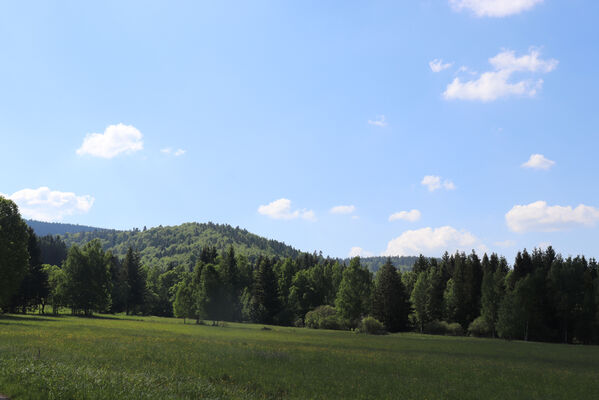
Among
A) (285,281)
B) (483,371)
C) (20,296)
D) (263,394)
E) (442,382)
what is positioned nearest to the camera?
(263,394)

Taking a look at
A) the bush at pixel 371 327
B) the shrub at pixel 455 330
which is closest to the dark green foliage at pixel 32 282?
the bush at pixel 371 327

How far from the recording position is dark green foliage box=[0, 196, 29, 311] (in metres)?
67.3

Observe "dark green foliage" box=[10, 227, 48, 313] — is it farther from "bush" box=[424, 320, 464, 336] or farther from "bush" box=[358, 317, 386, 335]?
"bush" box=[424, 320, 464, 336]

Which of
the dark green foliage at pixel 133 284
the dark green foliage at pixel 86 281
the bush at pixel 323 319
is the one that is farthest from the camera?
the dark green foliage at pixel 133 284

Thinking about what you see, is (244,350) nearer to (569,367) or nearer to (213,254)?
(569,367)

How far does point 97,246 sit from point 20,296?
2108 cm

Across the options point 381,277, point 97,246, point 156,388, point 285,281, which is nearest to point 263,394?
point 156,388

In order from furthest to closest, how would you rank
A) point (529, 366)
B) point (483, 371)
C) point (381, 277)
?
point (381, 277), point (529, 366), point (483, 371)

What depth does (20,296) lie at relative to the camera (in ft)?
303

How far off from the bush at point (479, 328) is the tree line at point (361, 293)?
21 cm

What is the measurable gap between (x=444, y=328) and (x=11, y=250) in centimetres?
8649

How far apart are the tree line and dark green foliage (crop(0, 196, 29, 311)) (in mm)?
160

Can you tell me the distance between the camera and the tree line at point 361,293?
87.6 metres

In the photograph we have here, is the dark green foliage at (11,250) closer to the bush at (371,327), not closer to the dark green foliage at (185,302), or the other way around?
the dark green foliage at (185,302)
